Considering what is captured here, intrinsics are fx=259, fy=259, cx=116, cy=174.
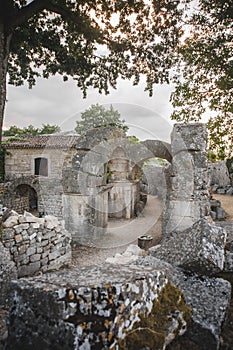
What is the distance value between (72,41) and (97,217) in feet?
19.1

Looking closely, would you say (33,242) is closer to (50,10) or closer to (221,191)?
(50,10)

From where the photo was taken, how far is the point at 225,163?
2039 cm

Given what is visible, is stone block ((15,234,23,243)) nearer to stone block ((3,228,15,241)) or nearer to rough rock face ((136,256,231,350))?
stone block ((3,228,15,241))

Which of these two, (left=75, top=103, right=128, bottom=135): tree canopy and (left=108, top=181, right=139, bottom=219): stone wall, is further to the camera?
A: (left=75, top=103, right=128, bottom=135): tree canopy

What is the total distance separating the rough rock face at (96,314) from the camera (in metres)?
1.04

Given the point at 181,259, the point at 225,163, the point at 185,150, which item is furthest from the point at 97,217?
the point at 225,163

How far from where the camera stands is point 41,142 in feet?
69.3

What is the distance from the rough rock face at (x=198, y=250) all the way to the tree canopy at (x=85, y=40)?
12.7 ft

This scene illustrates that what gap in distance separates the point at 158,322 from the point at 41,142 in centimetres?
2119

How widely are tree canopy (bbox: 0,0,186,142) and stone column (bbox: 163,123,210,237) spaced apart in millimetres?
2330

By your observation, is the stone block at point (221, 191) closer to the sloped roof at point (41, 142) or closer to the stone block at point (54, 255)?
the sloped roof at point (41, 142)

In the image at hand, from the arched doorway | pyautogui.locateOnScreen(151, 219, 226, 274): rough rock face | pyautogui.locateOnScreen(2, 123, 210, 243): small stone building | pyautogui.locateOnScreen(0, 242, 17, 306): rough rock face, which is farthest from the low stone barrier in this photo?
the arched doorway

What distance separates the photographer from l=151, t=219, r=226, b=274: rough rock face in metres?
1.57

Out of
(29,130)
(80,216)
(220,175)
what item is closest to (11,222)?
(80,216)
